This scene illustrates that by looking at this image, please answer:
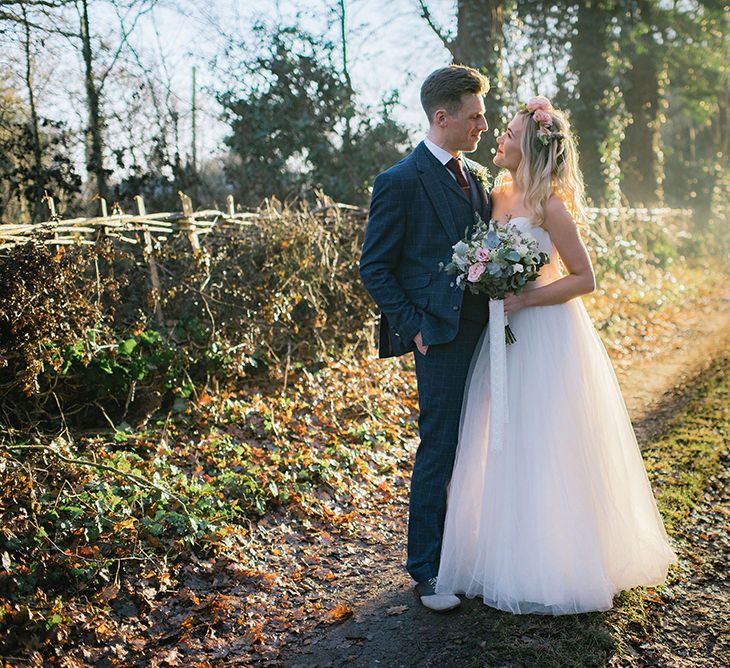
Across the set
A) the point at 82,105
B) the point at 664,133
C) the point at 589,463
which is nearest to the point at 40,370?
the point at 589,463

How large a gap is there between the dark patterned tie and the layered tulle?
45 cm

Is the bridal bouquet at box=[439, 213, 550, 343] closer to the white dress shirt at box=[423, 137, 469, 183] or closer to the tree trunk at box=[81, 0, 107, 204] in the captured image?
the white dress shirt at box=[423, 137, 469, 183]

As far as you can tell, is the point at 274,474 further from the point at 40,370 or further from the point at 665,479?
the point at 665,479

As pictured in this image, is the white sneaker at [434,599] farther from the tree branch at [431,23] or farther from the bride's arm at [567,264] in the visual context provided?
the tree branch at [431,23]

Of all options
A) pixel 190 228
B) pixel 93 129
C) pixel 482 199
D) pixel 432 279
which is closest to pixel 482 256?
pixel 432 279

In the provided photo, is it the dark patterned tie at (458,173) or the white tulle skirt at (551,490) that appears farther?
the dark patterned tie at (458,173)

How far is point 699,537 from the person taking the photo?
4.17m

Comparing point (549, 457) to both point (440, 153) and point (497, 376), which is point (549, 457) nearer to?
point (497, 376)

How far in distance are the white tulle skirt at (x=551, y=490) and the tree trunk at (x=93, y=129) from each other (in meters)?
6.66

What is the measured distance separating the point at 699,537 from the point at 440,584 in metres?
1.72

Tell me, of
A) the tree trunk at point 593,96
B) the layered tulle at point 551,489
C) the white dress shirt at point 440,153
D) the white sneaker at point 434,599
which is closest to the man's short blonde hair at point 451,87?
the white dress shirt at point 440,153

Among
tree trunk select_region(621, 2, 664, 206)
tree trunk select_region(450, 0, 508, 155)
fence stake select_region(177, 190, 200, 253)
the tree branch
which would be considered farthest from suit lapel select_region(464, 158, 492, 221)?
tree trunk select_region(621, 2, 664, 206)

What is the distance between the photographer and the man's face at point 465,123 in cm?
349

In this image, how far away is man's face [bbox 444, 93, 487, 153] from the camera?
349 cm
